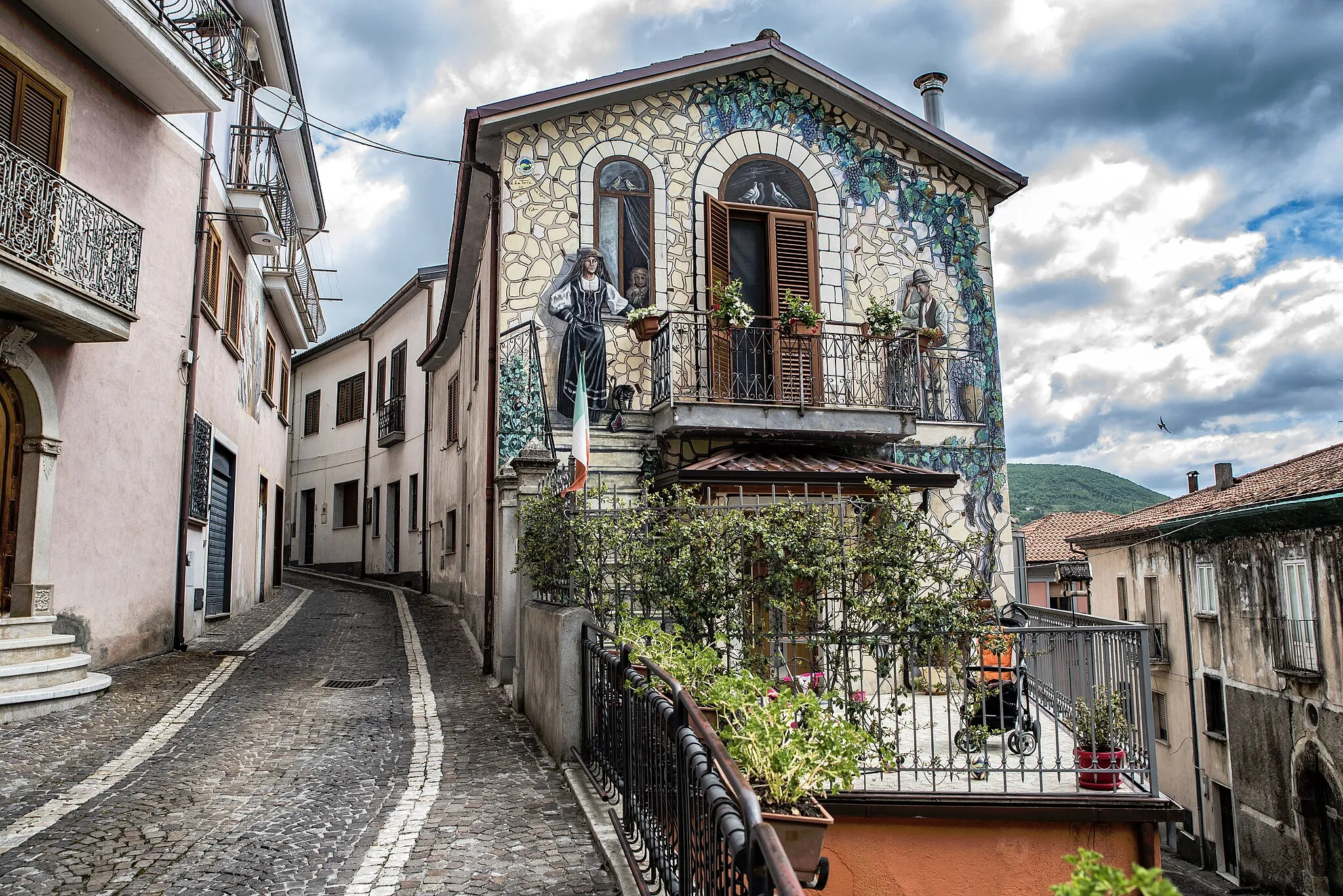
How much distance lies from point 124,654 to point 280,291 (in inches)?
409

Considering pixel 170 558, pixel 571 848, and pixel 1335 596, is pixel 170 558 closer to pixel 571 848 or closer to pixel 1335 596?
pixel 571 848

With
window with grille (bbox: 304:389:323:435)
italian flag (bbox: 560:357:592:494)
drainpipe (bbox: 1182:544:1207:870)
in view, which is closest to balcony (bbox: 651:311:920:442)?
italian flag (bbox: 560:357:592:494)

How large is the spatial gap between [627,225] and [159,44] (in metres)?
5.49

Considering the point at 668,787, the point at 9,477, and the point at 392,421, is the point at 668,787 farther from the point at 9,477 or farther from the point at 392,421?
the point at 392,421

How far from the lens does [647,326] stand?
36.3ft

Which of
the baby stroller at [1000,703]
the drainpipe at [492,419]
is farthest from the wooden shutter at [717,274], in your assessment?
the baby stroller at [1000,703]

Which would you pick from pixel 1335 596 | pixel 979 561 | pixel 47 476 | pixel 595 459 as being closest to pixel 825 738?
pixel 595 459

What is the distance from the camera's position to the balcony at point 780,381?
36.3 ft

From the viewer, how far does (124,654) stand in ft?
35.7

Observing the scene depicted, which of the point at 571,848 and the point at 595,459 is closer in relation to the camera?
the point at 571,848

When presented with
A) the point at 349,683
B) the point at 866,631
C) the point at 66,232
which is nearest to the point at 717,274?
the point at 866,631

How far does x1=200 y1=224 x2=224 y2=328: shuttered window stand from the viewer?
13.6m

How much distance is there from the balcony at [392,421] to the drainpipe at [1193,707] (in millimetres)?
20056

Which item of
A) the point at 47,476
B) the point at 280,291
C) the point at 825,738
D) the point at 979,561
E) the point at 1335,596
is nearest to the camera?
the point at 825,738
